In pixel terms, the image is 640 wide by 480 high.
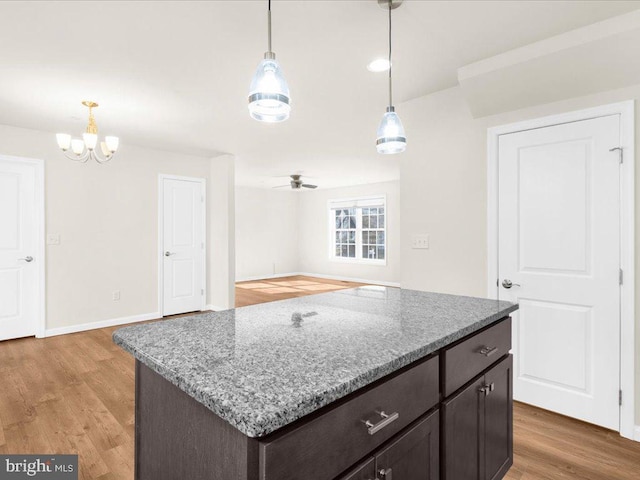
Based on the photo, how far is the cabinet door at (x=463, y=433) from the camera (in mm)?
1202

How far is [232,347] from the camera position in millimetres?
1040

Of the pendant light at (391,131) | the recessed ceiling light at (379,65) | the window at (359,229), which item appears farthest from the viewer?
the window at (359,229)

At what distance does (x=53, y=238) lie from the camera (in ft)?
14.0

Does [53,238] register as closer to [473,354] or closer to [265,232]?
[473,354]

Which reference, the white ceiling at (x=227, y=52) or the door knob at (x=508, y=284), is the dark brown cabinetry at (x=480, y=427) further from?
the white ceiling at (x=227, y=52)

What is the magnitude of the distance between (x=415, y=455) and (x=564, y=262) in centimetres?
197

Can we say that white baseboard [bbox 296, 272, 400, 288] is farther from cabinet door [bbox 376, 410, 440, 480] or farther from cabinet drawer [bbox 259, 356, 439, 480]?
cabinet drawer [bbox 259, 356, 439, 480]

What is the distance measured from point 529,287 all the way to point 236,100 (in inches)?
113

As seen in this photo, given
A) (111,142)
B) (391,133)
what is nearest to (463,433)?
(391,133)

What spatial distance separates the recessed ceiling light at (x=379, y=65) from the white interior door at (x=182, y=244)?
3.72 m

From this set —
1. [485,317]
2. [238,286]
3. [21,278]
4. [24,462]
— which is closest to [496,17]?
[485,317]

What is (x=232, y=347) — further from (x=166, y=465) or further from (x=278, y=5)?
(x=278, y=5)

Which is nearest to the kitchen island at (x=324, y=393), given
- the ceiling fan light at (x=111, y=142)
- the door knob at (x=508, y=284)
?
the door knob at (x=508, y=284)

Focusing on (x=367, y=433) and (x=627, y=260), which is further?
(x=627, y=260)
